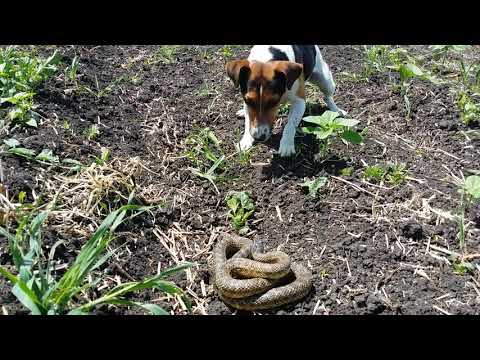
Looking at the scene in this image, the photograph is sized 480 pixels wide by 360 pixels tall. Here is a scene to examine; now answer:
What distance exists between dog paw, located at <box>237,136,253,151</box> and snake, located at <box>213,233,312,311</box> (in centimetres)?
123

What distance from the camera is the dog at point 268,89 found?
4340mm

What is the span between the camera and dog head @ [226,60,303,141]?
4.33 metres

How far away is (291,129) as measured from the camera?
15.1 feet

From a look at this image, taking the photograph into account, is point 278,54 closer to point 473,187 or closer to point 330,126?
point 330,126

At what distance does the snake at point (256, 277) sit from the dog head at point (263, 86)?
1.15m

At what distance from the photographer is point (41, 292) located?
2.54 meters

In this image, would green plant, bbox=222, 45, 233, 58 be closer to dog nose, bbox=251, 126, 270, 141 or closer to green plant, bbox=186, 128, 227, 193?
green plant, bbox=186, 128, 227, 193

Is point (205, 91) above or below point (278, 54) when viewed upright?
below

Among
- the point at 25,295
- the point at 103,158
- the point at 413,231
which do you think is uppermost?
the point at 103,158

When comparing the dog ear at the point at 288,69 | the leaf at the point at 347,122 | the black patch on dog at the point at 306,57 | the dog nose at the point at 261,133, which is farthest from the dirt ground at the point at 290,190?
the dog ear at the point at 288,69

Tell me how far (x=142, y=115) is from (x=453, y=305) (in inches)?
124

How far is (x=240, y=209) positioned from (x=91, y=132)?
1.42 m

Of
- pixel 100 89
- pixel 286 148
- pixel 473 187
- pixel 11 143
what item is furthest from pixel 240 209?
pixel 100 89

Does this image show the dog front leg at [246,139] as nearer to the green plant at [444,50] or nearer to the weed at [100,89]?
the weed at [100,89]
